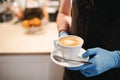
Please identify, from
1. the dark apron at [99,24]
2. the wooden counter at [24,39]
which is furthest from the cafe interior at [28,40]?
the dark apron at [99,24]

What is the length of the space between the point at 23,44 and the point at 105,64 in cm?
61

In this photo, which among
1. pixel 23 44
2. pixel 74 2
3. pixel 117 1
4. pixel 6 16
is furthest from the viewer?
pixel 6 16

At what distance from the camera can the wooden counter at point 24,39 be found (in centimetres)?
113

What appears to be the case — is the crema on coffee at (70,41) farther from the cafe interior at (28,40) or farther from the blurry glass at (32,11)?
the blurry glass at (32,11)

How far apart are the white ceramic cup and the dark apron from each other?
8 cm

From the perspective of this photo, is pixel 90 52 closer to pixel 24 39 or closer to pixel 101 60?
pixel 101 60

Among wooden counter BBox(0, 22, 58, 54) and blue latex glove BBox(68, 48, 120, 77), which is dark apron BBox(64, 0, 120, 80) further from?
wooden counter BBox(0, 22, 58, 54)

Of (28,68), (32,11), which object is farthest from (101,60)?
(32,11)

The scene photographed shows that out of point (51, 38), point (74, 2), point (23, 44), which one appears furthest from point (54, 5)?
point (74, 2)

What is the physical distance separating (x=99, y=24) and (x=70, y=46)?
138 millimetres

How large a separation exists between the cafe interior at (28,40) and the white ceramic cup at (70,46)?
1.38 ft

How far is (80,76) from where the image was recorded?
0.84 meters

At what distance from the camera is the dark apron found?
0.68 m

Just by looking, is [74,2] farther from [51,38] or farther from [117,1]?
[51,38]
